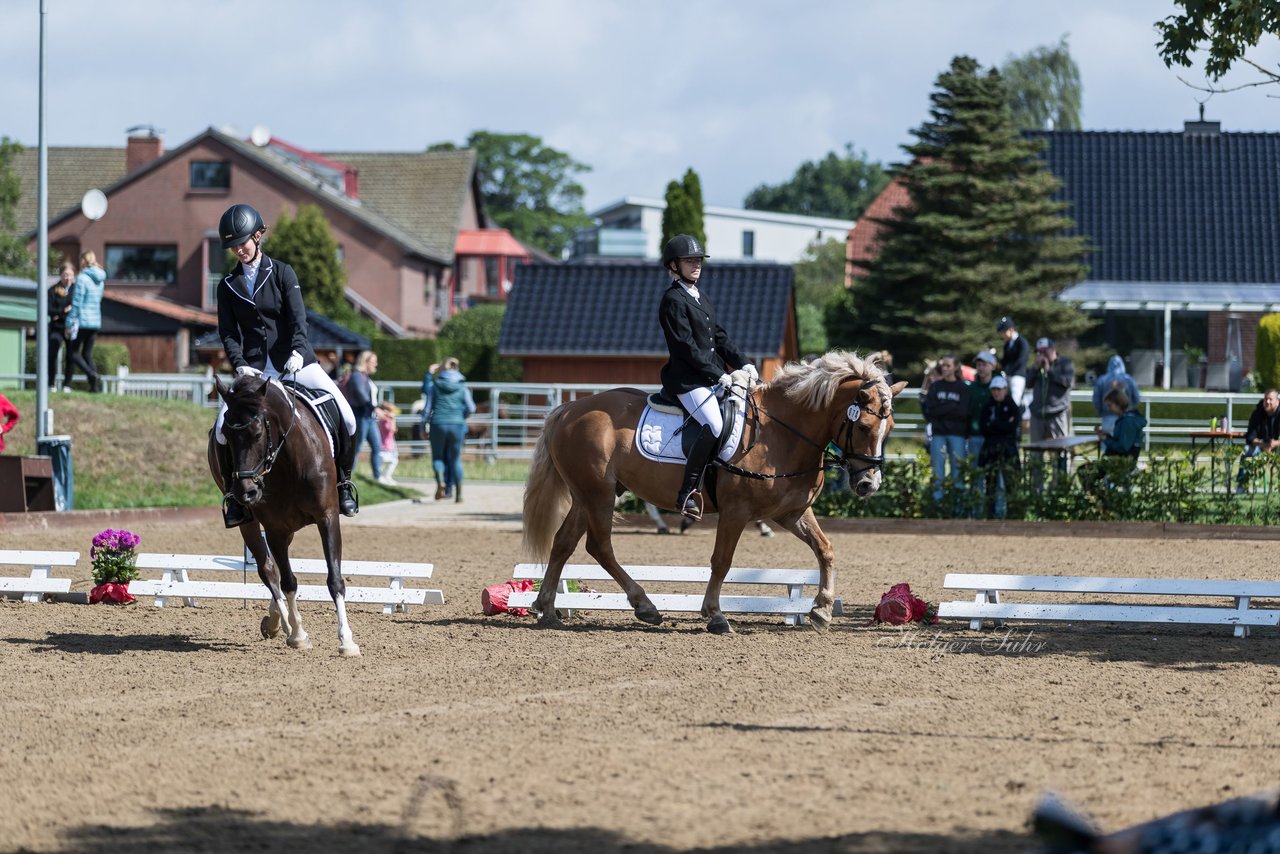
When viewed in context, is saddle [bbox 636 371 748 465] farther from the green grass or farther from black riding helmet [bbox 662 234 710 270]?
the green grass

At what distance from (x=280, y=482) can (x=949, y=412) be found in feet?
36.3

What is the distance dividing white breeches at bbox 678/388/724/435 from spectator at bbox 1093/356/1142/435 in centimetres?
953

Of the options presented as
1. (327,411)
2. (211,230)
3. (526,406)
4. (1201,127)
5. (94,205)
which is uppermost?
(1201,127)

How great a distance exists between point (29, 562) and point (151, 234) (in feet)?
160

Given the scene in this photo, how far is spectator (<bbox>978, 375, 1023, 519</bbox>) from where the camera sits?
18.6m

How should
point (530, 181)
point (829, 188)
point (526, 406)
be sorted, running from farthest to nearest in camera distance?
point (829, 188) → point (530, 181) → point (526, 406)

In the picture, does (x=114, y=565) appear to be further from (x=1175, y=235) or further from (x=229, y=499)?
(x=1175, y=235)

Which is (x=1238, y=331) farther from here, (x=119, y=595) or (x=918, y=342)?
(x=119, y=595)

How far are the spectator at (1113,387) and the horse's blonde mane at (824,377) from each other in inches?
348

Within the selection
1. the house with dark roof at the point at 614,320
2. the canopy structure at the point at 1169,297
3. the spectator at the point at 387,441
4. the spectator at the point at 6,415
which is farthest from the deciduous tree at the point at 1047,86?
the spectator at the point at 6,415

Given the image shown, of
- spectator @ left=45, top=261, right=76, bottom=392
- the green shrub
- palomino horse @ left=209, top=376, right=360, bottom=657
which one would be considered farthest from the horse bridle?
the green shrub

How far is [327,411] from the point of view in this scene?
33.8 feet

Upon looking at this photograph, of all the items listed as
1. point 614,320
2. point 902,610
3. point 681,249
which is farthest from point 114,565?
point 614,320

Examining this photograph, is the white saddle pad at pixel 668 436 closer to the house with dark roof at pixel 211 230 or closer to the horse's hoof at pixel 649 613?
the horse's hoof at pixel 649 613
